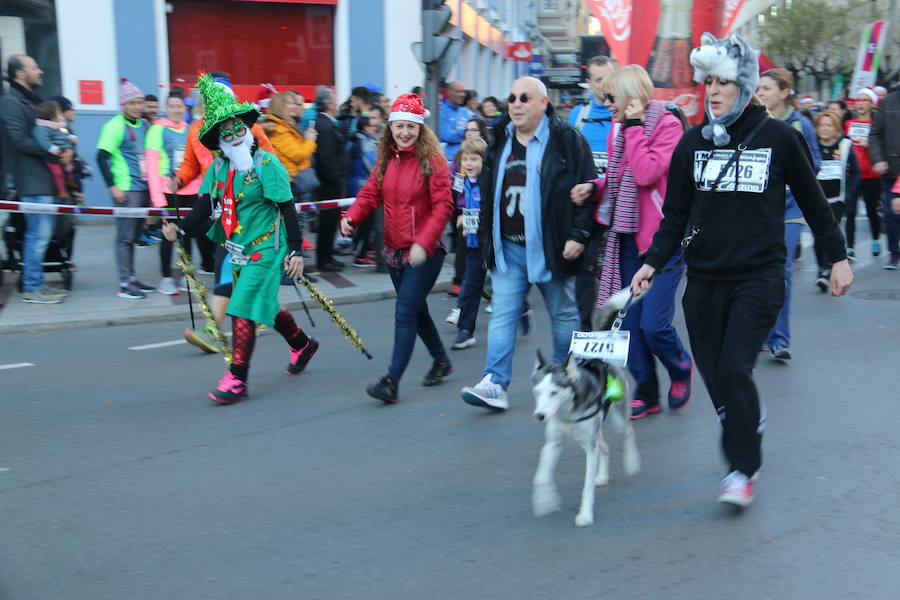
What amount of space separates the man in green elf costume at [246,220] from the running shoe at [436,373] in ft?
3.79

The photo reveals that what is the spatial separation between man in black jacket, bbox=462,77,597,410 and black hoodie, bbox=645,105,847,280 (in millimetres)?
1132

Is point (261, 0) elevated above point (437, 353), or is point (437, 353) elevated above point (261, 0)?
point (261, 0)

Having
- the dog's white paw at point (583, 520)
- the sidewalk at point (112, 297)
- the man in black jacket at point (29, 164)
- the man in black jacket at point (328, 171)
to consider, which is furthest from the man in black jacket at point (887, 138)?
the man in black jacket at point (29, 164)

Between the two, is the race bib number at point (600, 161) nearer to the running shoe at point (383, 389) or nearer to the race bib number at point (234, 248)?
the running shoe at point (383, 389)

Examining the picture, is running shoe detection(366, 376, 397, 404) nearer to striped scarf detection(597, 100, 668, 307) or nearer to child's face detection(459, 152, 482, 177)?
striped scarf detection(597, 100, 668, 307)

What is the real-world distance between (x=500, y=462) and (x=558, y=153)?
175 cm

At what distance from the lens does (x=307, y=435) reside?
5.60m

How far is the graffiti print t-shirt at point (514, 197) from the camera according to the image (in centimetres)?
545

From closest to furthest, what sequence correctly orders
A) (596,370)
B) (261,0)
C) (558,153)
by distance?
(596,370) → (558,153) → (261,0)

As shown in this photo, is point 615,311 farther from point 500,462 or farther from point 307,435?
point 307,435

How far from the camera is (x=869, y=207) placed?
41.0 feet

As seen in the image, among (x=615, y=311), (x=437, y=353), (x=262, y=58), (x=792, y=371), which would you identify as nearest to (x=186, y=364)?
(x=437, y=353)

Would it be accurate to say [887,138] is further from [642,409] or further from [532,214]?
[532,214]

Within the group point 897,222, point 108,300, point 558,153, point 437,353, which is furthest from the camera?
point 897,222
